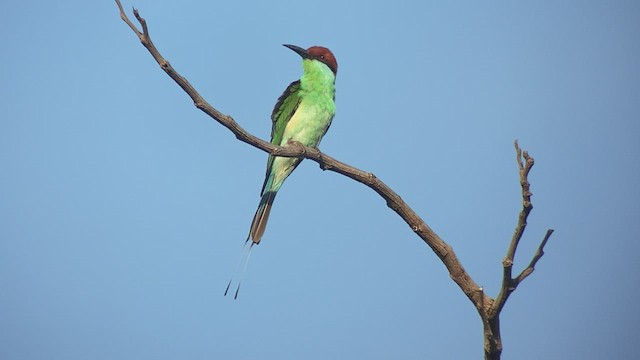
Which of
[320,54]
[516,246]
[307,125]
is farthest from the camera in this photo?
[320,54]

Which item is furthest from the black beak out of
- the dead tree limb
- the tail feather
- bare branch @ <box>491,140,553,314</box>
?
bare branch @ <box>491,140,553,314</box>

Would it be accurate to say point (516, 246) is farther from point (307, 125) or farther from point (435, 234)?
point (307, 125)

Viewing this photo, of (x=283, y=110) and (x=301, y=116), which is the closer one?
(x=301, y=116)

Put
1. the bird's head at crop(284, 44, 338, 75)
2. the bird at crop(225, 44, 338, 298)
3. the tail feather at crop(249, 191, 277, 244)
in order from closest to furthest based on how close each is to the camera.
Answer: the tail feather at crop(249, 191, 277, 244), the bird at crop(225, 44, 338, 298), the bird's head at crop(284, 44, 338, 75)

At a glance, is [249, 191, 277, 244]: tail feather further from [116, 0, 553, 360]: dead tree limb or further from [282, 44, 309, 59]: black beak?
[282, 44, 309, 59]: black beak

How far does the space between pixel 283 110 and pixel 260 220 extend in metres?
0.96

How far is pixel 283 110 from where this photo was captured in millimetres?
4562

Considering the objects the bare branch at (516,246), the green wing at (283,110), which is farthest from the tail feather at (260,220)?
the bare branch at (516,246)

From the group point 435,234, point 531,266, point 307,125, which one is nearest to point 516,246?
point 531,266

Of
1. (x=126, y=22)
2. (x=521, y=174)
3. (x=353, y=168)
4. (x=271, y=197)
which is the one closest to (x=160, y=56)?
(x=126, y=22)

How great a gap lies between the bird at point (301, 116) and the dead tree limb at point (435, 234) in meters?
1.45

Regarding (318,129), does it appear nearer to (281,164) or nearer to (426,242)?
(281,164)

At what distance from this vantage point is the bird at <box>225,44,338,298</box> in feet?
14.5

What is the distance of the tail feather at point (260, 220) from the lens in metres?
3.85
